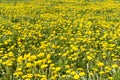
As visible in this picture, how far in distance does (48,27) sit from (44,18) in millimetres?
2841

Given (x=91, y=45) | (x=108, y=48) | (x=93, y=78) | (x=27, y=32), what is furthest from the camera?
(x=27, y=32)

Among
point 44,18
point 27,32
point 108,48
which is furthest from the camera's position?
point 44,18

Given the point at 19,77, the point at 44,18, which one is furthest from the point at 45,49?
the point at 44,18

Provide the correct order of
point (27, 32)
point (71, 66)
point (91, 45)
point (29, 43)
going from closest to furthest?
point (71, 66) < point (91, 45) < point (29, 43) < point (27, 32)

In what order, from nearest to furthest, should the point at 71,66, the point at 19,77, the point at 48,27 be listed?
the point at 19,77 < the point at 71,66 < the point at 48,27

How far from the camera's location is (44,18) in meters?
14.0

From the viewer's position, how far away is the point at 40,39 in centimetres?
955

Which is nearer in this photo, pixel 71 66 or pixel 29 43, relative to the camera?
pixel 71 66

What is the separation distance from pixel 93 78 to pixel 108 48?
1879 millimetres

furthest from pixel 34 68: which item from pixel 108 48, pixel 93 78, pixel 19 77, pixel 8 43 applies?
pixel 8 43

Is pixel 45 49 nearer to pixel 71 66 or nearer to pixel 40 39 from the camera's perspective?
pixel 71 66

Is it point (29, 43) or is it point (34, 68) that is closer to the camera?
point (34, 68)

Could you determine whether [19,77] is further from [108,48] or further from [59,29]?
[59,29]

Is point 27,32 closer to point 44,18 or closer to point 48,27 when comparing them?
point 48,27
